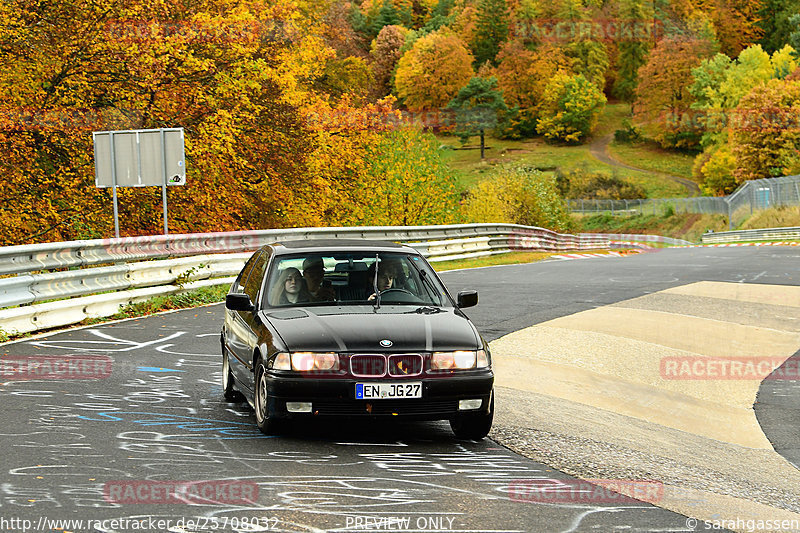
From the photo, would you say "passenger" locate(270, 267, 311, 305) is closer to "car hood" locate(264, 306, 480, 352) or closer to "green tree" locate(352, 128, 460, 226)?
"car hood" locate(264, 306, 480, 352)

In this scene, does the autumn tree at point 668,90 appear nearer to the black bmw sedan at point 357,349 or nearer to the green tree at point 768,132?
the green tree at point 768,132

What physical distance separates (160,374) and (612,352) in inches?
221

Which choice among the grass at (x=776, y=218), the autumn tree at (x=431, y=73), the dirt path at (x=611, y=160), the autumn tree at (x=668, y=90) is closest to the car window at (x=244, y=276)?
the grass at (x=776, y=218)

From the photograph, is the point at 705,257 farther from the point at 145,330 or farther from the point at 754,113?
the point at 754,113

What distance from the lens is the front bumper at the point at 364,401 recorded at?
7.16 metres

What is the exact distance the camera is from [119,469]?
6.46m

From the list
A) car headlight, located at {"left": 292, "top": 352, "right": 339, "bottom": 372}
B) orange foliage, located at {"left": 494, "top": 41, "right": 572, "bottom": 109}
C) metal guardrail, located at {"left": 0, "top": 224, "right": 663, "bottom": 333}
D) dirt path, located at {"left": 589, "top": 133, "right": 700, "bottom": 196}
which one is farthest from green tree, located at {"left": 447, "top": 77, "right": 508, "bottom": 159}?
car headlight, located at {"left": 292, "top": 352, "right": 339, "bottom": 372}

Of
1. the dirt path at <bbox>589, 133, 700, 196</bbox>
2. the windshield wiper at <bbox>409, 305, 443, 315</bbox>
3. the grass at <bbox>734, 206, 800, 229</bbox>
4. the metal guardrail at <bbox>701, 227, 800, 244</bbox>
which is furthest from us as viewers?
the dirt path at <bbox>589, 133, 700, 196</bbox>

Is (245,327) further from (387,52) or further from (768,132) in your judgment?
(387,52)

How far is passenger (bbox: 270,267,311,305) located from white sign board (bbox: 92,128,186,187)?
12.6 metres

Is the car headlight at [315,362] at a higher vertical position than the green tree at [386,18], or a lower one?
lower

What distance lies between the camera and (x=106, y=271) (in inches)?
605

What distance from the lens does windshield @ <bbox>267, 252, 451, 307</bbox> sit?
8383 mm

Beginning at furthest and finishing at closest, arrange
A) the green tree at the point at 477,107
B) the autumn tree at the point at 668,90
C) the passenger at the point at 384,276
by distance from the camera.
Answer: the green tree at the point at 477,107
the autumn tree at the point at 668,90
the passenger at the point at 384,276
